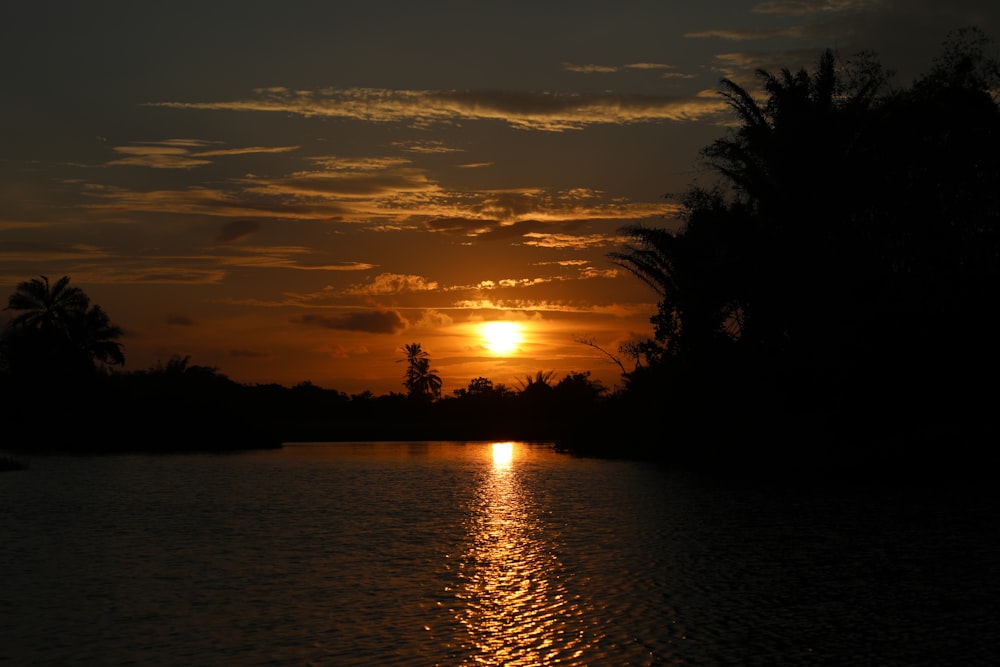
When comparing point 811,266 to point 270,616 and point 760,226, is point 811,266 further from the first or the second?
point 270,616

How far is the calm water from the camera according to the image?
49.0ft

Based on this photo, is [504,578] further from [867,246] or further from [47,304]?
[47,304]

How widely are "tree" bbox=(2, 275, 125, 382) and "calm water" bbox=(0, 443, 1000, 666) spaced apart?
162 ft

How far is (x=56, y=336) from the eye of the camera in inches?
3487

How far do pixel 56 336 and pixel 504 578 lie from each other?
3057 inches

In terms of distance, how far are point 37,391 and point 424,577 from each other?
72.7m

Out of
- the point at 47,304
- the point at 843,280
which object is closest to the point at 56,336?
the point at 47,304

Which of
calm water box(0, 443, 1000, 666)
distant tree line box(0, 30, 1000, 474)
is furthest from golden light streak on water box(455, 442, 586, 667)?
distant tree line box(0, 30, 1000, 474)

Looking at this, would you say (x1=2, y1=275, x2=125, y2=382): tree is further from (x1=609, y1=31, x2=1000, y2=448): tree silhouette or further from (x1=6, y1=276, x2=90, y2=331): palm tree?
(x1=609, y1=31, x2=1000, y2=448): tree silhouette

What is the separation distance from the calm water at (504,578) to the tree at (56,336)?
4944 centimetres

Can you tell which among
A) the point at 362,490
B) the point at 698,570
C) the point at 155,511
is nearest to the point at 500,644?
the point at 698,570

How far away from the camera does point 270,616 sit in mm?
17203

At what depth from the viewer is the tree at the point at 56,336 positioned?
282 ft

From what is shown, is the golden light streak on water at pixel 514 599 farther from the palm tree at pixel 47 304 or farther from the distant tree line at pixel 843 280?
the palm tree at pixel 47 304
